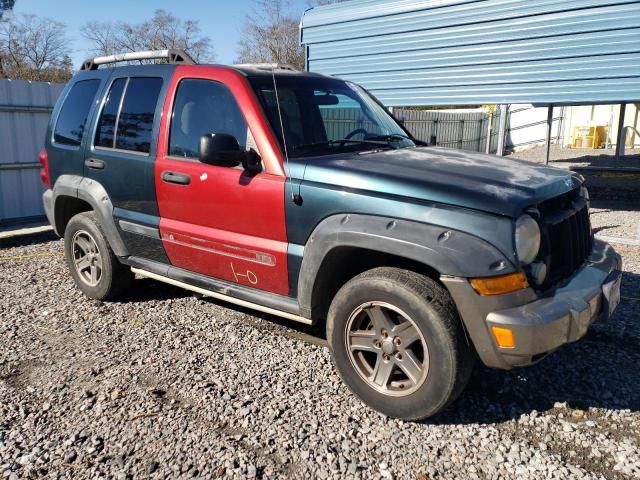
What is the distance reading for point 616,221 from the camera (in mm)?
8312

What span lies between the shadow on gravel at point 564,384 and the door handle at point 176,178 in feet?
7.40

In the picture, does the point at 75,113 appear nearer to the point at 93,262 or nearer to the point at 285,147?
the point at 93,262

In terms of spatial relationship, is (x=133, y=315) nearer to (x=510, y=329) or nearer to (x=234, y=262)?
(x=234, y=262)

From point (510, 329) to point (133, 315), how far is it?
129 inches

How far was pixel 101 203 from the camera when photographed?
4.57 metres

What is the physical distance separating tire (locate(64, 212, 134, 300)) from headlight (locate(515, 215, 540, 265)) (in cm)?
343

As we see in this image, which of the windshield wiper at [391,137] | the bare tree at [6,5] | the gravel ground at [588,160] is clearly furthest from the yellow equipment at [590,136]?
the bare tree at [6,5]

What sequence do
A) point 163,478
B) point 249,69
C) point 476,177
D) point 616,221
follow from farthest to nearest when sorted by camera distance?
point 616,221, point 249,69, point 476,177, point 163,478

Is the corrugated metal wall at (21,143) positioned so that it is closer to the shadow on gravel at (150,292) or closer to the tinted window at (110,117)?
the shadow on gravel at (150,292)

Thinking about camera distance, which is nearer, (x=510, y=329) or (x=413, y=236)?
(x=510, y=329)

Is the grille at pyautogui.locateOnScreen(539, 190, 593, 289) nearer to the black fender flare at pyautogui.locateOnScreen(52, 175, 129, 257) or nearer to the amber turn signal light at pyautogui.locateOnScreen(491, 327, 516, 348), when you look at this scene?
the amber turn signal light at pyautogui.locateOnScreen(491, 327, 516, 348)

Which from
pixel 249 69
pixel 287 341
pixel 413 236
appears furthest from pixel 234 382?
pixel 249 69

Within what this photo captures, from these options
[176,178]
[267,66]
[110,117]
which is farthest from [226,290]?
[110,117]

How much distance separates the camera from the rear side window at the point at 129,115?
4230 millimetres
